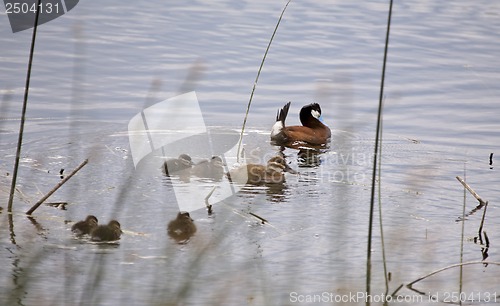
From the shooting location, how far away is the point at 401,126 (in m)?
10.5

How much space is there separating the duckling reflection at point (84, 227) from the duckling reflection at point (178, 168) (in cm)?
193

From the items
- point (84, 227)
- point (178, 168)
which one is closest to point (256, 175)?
point (178, 168)

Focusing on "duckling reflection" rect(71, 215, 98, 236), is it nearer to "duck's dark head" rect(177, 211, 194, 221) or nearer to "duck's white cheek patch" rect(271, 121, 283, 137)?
"duck's dark head" rect(177, 211, 194, 221)

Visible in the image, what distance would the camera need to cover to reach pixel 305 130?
1023 centimetres

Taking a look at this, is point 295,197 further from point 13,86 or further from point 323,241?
point 13,86

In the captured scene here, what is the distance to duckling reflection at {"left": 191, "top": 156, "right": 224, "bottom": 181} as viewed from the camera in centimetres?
837

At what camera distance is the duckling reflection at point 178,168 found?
27.4ft

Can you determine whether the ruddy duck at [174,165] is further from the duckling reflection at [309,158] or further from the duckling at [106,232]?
the duckling at [106,232]

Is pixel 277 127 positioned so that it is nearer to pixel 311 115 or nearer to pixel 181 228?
pixel 311 115

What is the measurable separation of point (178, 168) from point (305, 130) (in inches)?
87.1

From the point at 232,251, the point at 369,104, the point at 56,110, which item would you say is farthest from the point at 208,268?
the point at 369,104

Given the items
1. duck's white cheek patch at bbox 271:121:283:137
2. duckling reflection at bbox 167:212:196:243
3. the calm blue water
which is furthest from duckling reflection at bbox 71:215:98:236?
duck's white cheek patch at bbox 271:121:283:137

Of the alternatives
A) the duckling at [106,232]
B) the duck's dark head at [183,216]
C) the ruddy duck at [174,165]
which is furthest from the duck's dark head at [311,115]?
the duckling at [106,232]

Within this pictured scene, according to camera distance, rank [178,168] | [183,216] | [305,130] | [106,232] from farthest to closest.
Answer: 1. [305,130]
2. [178,168]
3. [183,216]
4. [106,232]
